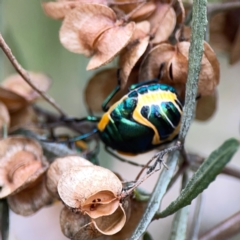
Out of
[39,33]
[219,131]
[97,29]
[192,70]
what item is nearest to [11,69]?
[39,33]

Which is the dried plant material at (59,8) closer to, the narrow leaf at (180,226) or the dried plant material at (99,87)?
the dried plant material at (99,87)

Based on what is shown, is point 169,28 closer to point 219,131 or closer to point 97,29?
point 97,29

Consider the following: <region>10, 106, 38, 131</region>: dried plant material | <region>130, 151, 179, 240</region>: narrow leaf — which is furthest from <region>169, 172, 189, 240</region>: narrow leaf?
<region>10, 106, 38, 131</region>: dried plant material

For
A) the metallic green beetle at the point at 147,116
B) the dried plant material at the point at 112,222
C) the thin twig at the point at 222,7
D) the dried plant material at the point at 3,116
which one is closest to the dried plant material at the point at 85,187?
the dried plant material at the point at 112,222

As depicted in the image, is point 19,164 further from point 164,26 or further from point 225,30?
point 225,30

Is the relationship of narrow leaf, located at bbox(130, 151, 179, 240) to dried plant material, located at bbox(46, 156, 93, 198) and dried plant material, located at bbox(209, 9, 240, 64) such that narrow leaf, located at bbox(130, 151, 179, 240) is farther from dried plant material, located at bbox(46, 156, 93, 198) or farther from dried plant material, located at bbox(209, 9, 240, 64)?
dried plant material, located at bbox(209, 9, 240, 64)

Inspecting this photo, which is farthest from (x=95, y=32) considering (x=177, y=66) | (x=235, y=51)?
(x=235, y=51)
